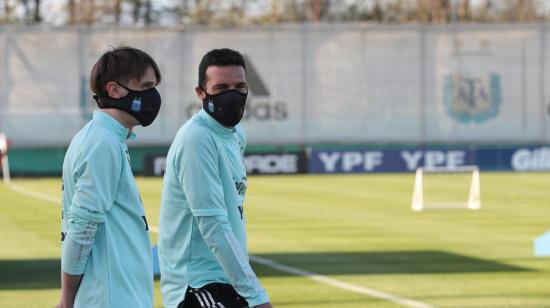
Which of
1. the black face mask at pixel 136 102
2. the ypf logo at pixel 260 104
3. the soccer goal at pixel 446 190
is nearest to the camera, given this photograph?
the black face mask at pixel 136 102

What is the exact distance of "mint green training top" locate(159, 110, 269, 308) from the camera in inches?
256

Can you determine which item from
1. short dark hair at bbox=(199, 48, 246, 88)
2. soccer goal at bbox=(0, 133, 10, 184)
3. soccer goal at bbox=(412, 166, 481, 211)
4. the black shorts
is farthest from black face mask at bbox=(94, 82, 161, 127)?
soccer goal at bbox=(0, 133, 10, 184)

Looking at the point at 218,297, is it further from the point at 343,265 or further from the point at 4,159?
the point at 4,159

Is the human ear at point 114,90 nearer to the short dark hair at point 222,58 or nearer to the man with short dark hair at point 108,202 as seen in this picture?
the man with short dark hair at point 108,202

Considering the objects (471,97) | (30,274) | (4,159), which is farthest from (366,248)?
(471,97)

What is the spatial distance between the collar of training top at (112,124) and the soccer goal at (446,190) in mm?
19575

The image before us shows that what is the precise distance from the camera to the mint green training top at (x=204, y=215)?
651 centimetres

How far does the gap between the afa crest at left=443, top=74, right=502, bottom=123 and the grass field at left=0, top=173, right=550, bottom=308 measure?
15133mm

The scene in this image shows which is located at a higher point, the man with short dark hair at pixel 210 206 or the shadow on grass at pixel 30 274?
the man with short dark hair at pixel 210 206

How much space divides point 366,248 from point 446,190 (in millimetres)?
15840

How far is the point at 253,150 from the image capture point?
47219 mm

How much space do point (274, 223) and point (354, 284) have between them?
8.53 meters

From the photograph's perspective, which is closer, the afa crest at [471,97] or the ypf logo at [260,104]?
the ypf logo at [260,104]

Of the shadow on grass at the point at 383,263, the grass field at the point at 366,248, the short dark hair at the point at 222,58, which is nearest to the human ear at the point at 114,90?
the short dark hair at the point at 222,58
